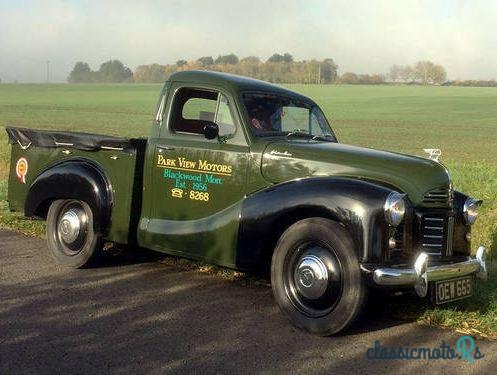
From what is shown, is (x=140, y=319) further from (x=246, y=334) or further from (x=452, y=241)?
(x=452, y=241)

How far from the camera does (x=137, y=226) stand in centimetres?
602

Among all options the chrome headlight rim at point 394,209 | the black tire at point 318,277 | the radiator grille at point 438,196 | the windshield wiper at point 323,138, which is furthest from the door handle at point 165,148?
the radiator grille at point 438,196

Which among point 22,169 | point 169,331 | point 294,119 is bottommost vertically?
point 169,331

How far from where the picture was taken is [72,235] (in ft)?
21.2

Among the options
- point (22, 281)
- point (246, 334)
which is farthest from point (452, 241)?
point (22, 281)

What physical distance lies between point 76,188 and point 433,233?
133 inches

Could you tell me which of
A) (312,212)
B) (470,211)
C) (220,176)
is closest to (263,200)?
(312,212)

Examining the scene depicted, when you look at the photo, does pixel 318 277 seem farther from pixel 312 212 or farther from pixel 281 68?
pixel 281 68

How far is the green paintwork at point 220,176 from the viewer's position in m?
5.05

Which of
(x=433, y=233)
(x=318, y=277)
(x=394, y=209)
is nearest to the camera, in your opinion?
(x=394, y=209)

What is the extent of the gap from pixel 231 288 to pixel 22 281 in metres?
1.88

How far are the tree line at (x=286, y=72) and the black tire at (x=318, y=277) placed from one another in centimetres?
5896

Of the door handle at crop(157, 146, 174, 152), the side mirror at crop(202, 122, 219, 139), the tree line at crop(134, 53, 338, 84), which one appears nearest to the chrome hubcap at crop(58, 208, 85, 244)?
the door handle at crop(157, 146, 174, 152)

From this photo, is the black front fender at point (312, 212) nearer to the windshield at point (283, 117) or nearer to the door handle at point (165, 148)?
the windshield at point (283, 117)
